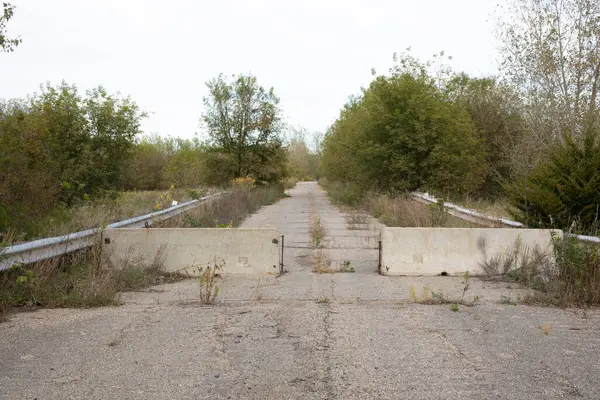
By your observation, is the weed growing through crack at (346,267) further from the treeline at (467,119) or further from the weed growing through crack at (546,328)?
the treeline at (467,119)

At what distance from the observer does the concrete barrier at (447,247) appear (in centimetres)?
927

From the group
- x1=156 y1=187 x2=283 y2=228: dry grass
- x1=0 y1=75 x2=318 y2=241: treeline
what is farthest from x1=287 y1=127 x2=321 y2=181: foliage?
x1=156 y1=187 x2=283 y2=228: dry grass

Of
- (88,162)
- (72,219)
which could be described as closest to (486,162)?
(88,162)

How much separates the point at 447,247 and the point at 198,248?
13.1 ft

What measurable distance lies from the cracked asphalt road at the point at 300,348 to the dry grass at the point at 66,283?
0.26 metres

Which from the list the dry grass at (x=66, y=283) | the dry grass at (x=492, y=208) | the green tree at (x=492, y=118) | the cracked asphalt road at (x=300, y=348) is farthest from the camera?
the green tree at (x=492, y=118)

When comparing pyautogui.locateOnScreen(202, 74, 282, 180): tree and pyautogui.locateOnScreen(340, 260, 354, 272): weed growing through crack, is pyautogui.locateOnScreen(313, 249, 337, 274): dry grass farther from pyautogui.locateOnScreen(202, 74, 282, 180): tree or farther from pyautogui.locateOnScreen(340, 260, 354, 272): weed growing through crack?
pyautogui.locateOnScreen(202, 74, 282, 180): tree

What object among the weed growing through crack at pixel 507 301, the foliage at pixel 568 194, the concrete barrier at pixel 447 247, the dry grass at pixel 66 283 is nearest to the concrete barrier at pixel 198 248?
the dry grass at pixel 66 283

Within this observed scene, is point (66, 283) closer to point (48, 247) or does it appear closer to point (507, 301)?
point (48, 247)

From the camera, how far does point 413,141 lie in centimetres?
2492

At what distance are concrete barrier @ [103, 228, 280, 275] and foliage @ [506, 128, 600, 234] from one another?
510cm

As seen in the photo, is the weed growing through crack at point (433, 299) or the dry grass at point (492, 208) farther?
the dry grass at point (492, 208)

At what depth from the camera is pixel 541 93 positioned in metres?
23.3

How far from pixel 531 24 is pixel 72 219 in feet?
65.9
